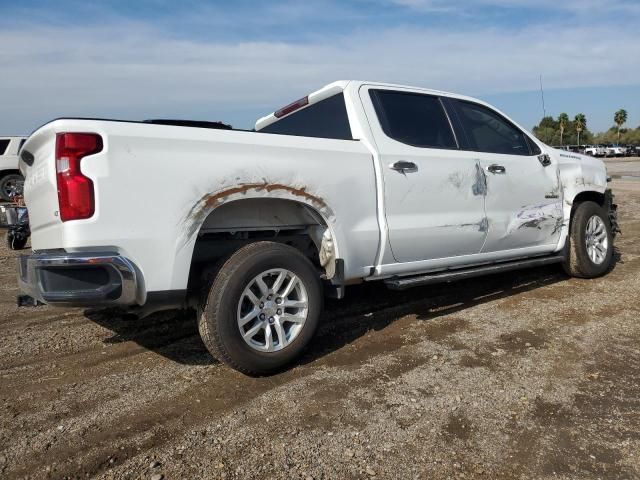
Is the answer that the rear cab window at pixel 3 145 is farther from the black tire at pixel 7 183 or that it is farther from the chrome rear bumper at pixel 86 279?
the chrome rear bumper at pixel 86 279

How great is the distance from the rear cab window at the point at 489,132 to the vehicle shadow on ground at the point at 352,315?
1.45m

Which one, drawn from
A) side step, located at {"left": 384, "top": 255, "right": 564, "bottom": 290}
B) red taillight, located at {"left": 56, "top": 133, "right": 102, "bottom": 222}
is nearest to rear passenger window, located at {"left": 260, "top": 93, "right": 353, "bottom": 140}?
side step, located at {"left": 384, "top": 255, "right": 564, "bottom": 290}

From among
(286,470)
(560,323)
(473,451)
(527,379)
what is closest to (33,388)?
(286,470)

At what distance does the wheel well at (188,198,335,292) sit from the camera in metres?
3.32

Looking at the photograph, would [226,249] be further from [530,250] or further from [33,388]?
[530,250]

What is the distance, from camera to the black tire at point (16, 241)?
8000 mm

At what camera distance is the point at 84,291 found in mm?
2723

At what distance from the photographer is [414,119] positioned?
4227 millimetres

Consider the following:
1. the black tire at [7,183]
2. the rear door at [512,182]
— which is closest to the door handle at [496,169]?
the rear door at [512,182]

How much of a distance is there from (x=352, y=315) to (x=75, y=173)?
265 cm

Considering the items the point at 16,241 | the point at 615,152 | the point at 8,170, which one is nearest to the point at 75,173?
the point at 16,241

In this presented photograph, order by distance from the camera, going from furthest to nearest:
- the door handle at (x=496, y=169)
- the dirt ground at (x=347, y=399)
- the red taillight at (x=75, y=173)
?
the door handle at (x=496, y=169)
the red taillight at (x=75, y=173)
the dirt ground at (x=347, y=399)

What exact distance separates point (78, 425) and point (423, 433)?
1.80 meters

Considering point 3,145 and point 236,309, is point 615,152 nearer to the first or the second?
point 3,145
